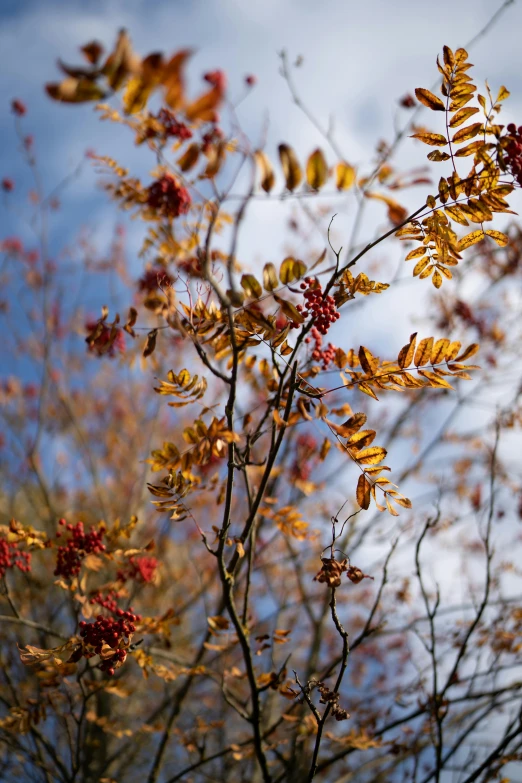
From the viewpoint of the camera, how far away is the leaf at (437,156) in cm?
158

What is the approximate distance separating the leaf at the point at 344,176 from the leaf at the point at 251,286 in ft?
1.12

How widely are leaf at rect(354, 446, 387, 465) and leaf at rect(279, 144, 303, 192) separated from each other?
2.79 feet

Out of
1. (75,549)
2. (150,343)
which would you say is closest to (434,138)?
(150,343)

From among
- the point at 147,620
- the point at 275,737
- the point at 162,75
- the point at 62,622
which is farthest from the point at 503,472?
the point at 62,622

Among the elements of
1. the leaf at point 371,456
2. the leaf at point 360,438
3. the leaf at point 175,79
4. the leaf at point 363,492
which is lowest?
the leaf at point 363,492

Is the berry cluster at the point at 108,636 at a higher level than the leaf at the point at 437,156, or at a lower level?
lower

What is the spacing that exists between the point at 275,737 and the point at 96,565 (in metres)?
3.27

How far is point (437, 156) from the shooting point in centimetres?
159

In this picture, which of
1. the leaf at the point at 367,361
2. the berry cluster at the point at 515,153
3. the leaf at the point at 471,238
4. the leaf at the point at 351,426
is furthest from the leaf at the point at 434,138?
the leaf at the point at 351,426

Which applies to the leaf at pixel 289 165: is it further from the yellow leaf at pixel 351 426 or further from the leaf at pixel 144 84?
the yellow leaf at pixel 351 426

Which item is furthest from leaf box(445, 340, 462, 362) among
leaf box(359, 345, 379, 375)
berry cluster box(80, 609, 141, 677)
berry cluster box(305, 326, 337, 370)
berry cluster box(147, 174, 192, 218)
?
berry cluster box(147, 174, 192, 218)

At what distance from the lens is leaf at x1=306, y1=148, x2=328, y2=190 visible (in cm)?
129

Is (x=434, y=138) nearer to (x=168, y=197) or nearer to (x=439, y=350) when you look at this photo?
(x=439, y=350)

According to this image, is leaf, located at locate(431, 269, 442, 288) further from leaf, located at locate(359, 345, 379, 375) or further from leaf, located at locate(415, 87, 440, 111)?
leaf, located at locate(415, 87, 440, 111)
